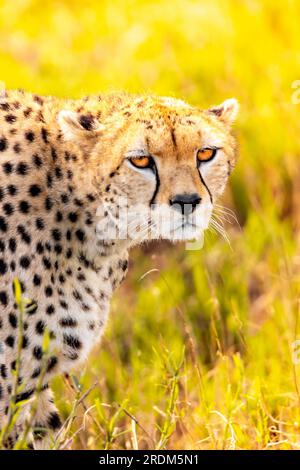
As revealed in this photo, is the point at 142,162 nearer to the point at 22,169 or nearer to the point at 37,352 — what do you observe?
the point at 22,169

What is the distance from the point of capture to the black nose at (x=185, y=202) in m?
3.40

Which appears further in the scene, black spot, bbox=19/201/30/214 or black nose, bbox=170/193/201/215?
black spot, bbox=19/201/30/214

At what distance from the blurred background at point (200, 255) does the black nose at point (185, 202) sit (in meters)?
0.32

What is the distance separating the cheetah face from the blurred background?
0.75 feet

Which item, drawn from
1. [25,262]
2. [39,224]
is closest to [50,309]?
[25,262]

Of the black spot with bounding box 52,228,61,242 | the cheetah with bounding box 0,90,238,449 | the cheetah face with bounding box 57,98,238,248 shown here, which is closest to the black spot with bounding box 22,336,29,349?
the cheetah with bounding box 0,90,238,449

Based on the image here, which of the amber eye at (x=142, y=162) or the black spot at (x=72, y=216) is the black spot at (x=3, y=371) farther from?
the amber eye at (x=142, y=162)

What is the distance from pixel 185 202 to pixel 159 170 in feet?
0.51

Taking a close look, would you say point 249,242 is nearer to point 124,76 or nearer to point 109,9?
point 124,76

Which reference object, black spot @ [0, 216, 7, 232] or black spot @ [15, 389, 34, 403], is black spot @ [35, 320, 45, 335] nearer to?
black spot @ [15, 389, 34, 403]

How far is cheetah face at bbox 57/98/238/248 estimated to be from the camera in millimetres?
3457

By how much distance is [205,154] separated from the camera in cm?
359

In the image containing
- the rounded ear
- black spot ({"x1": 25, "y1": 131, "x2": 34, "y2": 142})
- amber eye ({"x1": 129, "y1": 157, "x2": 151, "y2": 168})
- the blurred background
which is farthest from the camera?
the rounded ear

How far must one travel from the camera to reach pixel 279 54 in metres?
8.32
